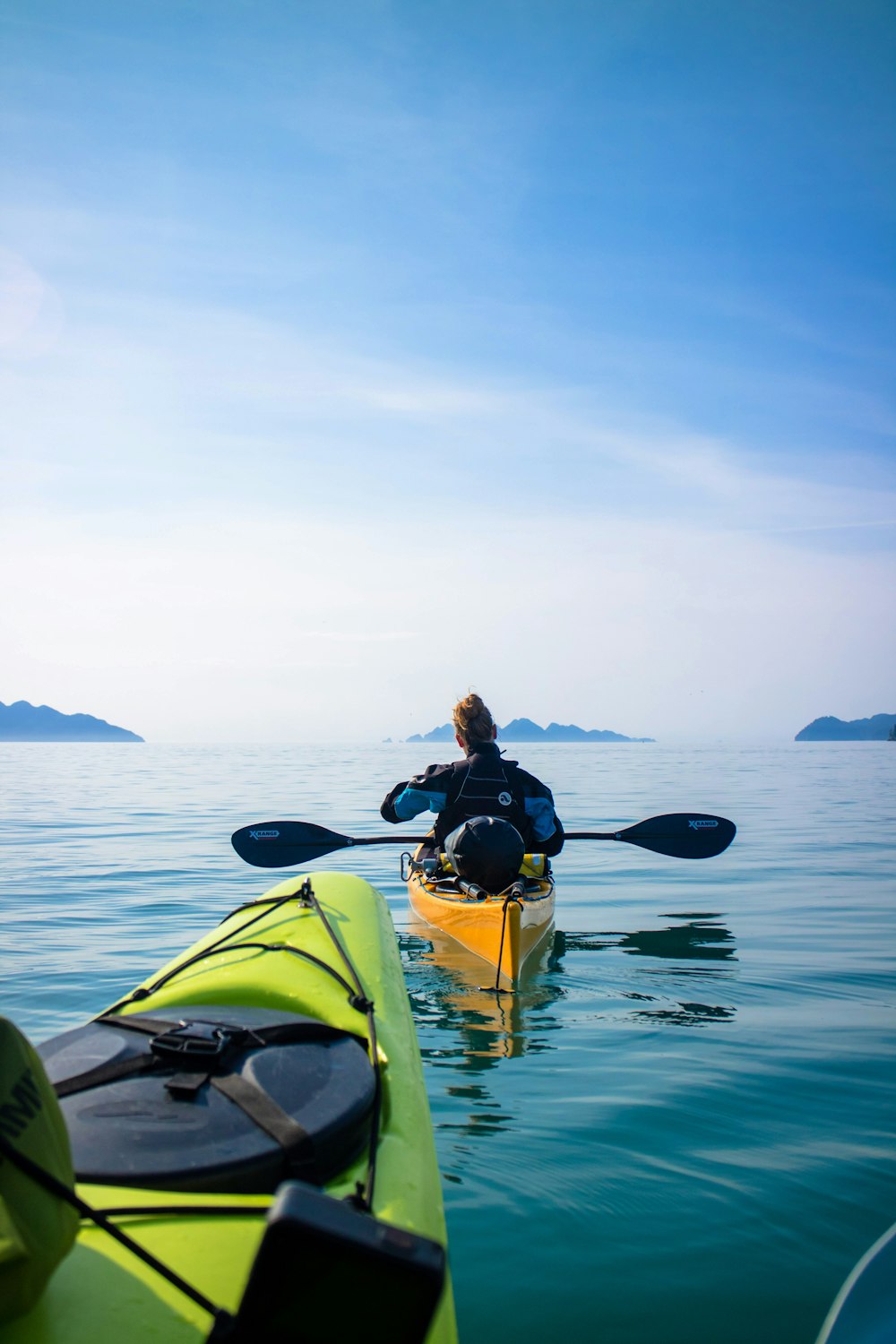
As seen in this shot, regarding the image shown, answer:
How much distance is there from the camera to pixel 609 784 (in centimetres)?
2128

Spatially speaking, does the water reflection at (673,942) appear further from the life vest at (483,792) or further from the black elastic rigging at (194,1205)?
the black elastic rigging at (194,1205)

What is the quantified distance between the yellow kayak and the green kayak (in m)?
1.87

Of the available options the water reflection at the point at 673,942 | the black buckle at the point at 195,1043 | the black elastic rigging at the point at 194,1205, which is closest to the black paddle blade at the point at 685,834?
Answer: the water reflection at the point at 673,942

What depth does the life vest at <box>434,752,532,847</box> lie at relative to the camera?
6160mm

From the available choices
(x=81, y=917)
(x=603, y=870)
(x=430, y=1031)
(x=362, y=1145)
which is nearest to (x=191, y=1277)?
(x=362, y=1145)

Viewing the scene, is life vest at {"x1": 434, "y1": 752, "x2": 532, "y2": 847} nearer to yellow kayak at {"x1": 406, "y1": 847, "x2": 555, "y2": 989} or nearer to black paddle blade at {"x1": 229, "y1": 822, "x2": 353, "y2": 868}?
yellow kayak at {"x1": 406, "y1": 847, "x2": 555, "y2": 989}

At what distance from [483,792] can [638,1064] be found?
7.97 feet

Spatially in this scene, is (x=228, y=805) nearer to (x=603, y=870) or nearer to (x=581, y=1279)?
(x=603, y=870)

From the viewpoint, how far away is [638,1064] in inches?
157

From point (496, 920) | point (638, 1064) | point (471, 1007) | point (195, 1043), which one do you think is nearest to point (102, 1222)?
point (195, 1043)

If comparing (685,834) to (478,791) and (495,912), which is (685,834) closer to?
(478,791)

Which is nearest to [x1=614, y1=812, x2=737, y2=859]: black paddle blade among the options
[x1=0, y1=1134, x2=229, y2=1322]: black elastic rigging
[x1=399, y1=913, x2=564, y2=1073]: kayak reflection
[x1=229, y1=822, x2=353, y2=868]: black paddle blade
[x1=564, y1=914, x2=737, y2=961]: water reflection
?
[x1=564, y1=914, x2=737, y2=961]: water reflection

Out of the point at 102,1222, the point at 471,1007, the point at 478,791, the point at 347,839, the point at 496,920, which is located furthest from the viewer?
the point at 347,839

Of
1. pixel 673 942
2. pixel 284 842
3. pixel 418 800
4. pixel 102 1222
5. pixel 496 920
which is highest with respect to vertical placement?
pixel 418 800
